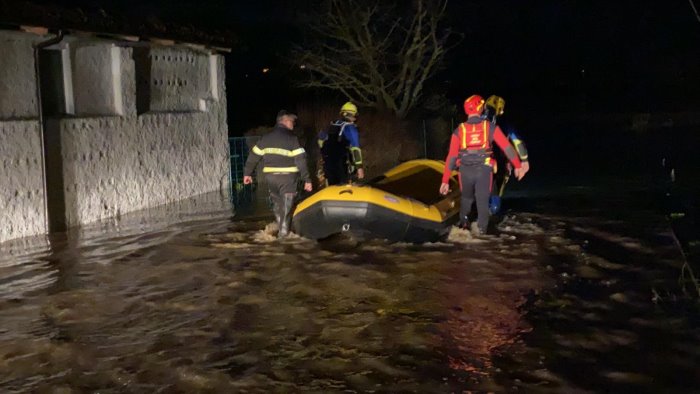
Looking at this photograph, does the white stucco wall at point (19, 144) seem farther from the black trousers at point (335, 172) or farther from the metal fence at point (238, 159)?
the metal fence at point (238, 159)

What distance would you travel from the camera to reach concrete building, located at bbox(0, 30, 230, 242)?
10320 mm

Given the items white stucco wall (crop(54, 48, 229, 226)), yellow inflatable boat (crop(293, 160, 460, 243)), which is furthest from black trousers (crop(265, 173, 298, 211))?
white stucco wall (crop(54, 48, 229, 226))

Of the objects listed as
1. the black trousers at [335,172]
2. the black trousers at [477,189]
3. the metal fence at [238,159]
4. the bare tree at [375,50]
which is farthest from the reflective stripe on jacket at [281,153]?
the bare tree at [375,50]

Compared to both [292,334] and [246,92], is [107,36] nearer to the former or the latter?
[292,334]

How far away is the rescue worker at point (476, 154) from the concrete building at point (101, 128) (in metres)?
5.47

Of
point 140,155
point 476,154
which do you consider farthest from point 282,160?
point 140,155

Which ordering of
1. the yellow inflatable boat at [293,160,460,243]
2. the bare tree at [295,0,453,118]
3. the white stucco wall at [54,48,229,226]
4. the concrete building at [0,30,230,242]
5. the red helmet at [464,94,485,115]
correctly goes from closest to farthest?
1. the yellow inflatable boat at [293,160,460,243]
2. the red helmet at [464,94,485,115]
3. the concrete building at [0,30,230,242]
4. the white stucco wall at [54,48,229,226]
5. the bare tree at [295,0,453,118]

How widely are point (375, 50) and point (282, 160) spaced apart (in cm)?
1397

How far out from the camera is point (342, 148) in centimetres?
1145

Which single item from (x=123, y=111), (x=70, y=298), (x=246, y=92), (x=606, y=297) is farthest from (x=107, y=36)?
(x=246, y=92)

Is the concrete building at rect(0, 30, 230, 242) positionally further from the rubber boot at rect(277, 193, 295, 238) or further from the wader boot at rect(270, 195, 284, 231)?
the rubber boot at rect(277, 193, 295, 238)

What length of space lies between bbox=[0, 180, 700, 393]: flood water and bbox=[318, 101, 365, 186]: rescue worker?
1445mm

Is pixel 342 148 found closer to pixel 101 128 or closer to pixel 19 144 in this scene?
pixel 101 128

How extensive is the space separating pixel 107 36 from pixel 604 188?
9.73m
